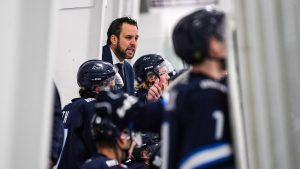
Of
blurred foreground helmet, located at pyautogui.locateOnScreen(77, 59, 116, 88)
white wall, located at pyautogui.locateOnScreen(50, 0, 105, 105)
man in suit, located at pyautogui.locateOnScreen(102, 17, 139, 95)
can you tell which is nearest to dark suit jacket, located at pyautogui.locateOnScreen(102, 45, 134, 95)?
man in suit, located at pyautogui.locateOnScreen(102, 17, 139, 95)

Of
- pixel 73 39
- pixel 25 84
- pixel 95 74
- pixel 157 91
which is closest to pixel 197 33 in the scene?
pixel 25 84

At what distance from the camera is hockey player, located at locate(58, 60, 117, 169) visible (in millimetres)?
1647

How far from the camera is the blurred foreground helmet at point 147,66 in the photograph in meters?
1.92

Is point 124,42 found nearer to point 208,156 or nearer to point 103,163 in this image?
point 103,163

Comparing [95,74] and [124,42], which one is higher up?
[124,42]

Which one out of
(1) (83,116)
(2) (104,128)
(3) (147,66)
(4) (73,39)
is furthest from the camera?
(4) (73,39)

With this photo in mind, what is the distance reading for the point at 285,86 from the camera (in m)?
0.90

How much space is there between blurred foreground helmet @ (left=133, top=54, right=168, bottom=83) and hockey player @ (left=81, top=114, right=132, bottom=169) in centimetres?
70

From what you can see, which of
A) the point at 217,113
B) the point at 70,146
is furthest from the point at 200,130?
the point at 70,146

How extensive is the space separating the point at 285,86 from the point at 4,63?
2.02 feet

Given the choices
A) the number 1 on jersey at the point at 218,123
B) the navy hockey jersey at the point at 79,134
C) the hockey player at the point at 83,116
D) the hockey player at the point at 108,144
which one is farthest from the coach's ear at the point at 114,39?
the number 1 on jersey at the point at 218,123

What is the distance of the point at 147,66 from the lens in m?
1.95

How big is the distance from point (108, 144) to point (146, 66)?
2.57 ft

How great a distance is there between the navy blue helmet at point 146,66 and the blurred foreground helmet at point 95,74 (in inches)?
10.4
